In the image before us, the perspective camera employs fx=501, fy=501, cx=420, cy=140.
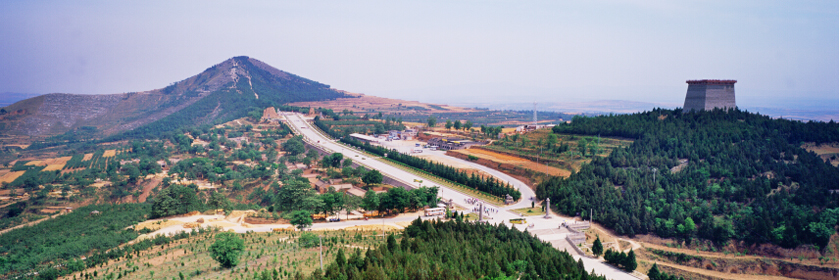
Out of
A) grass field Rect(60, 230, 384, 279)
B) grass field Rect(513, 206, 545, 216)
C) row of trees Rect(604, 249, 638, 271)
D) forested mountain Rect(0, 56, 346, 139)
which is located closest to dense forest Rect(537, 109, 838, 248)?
grass field Rect(513, 206, 545, 216)

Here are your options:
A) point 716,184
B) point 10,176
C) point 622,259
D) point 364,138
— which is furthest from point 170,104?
point 622,259

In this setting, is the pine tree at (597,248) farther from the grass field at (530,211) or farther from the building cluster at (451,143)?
the building cluster at (451,143)

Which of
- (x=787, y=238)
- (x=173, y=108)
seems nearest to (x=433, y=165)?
(x=787, y=238)

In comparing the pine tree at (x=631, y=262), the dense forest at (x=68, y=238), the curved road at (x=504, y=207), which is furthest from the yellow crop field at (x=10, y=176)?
the pine tree at (x=631, y=262)

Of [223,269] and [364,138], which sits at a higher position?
[364,138]

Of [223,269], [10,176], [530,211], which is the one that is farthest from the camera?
[10,176]

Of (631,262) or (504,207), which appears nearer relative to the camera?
(631,262)

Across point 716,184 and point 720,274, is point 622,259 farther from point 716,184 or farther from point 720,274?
point 716,184
